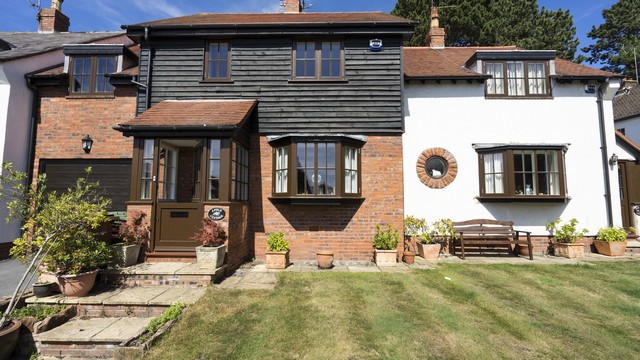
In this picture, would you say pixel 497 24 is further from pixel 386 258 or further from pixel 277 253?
pixel 277 253

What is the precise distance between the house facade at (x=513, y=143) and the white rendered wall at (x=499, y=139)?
32 mm

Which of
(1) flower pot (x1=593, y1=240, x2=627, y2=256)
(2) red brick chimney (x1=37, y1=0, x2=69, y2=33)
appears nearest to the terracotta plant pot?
(1) flower pot (x1=593, y1=240, x2=627, y2=256)

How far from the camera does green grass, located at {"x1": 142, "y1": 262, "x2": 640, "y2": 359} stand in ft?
11.9

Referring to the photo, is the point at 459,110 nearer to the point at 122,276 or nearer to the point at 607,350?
the point at 607,350

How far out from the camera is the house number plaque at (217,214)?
6.57 metres

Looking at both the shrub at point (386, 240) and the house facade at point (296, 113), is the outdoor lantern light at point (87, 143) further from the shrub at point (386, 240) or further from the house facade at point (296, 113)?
the shrub at point (386, 240)

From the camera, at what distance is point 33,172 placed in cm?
902

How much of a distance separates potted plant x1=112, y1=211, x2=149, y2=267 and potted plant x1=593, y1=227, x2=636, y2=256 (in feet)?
41.9

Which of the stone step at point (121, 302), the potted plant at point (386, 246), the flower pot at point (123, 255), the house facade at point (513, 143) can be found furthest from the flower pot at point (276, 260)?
the house facade at point (513, 143)

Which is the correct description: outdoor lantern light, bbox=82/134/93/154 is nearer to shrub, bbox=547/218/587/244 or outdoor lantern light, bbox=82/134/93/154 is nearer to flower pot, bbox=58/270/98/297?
flower pot, bbox=58/270/98/297

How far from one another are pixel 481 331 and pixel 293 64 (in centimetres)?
779

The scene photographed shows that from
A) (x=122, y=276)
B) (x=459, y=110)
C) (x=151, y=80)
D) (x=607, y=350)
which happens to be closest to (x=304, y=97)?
(x=151, y=80)

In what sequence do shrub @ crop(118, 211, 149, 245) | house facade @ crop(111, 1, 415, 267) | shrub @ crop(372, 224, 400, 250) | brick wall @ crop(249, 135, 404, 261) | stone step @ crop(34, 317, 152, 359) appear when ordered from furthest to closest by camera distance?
brick wall @ crop(249, 135, 404, 261) → house facade @ crop(111, 1, 415, 267) → shrub @ crop(372, 224, 400, 250) → shrub @ crop(118, 211, 149, 245) → stone step @ crop(34, 317, 152, 359)

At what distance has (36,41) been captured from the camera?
11.4 meters
